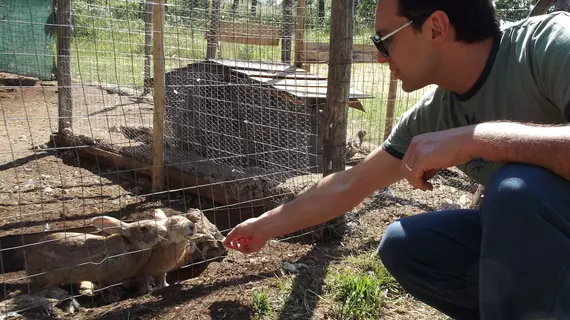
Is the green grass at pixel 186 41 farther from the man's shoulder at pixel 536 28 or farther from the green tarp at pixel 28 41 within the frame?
the green tarp at pixel 28 41

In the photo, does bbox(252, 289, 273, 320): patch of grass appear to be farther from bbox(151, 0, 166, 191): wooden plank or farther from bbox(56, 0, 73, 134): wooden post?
bbox(56, 0, 73, 134): wooden post

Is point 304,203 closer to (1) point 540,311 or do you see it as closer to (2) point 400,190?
(1) point 540,311

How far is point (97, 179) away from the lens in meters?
6.95

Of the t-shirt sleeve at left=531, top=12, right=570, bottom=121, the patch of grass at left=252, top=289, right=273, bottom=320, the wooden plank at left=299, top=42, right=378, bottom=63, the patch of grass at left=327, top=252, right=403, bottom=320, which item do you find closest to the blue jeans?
the t-shirt sleeve at left=531, top=12, right=570, bottom=121

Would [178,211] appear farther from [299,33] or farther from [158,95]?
[299,33]

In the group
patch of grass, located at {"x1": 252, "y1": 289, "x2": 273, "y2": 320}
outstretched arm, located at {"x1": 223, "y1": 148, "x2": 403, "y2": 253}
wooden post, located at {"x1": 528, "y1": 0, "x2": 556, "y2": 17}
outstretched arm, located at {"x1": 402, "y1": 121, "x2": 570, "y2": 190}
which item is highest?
wooden post, located at {"x1": 528, "y1": 0, "x2": 556, "y2": 17}

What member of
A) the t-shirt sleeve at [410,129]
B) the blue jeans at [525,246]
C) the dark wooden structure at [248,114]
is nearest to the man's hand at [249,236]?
the t-shirt sleeve at [410,129]

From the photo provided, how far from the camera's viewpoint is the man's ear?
6.88 feet

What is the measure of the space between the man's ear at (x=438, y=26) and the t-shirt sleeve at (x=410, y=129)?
1.30 ft

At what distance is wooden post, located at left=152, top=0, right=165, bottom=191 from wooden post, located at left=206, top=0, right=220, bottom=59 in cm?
52

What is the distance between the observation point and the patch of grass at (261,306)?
3.27m

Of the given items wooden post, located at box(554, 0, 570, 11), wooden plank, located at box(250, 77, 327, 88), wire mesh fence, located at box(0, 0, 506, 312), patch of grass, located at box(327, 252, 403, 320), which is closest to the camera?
patch of grass, located at box(327, 252, 403, 320)

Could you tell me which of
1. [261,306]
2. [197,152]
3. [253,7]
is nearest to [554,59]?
[261,306]

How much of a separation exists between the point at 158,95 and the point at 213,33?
2.99 feet
